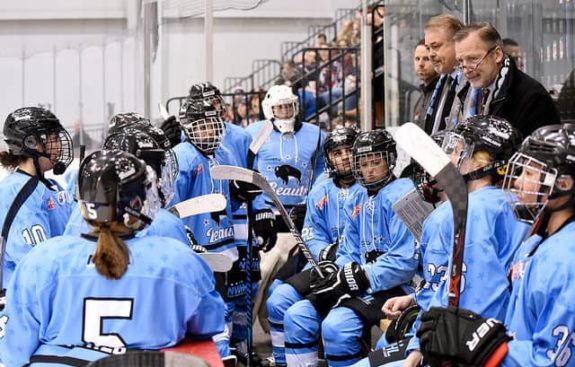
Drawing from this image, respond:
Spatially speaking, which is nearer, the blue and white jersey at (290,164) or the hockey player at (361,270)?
the hockey player at (361,270)

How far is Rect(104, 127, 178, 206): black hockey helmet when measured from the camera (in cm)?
362

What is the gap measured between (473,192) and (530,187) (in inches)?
17.4

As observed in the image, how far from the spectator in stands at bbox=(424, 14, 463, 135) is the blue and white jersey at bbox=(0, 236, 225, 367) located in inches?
78.4

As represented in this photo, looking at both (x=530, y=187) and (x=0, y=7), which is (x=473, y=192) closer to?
(x=530, y=187)

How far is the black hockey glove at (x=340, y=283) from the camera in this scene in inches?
175

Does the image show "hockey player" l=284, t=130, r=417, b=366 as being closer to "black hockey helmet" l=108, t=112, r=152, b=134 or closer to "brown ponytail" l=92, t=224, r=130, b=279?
"black hockey helmet" l=108, t=112, r=152, b=134

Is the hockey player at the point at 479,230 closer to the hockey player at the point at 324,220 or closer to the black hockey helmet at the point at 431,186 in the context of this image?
the black hockey helmet at the point at 431,186

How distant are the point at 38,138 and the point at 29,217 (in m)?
0.36

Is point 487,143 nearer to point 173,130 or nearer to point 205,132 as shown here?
point 205,132

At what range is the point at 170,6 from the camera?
24.8 ft

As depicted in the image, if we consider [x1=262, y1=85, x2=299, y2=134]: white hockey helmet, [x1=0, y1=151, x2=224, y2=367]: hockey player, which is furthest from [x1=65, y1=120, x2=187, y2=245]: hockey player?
[x1=262, y1=85, x2=299, y2=134]: white hockey helmet

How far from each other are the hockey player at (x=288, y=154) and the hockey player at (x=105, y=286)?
10.8ft

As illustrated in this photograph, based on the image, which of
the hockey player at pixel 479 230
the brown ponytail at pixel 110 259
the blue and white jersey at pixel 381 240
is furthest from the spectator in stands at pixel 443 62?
the brown ponytail at pixel 110 259

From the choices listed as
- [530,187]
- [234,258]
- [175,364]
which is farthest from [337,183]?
[175,364]
